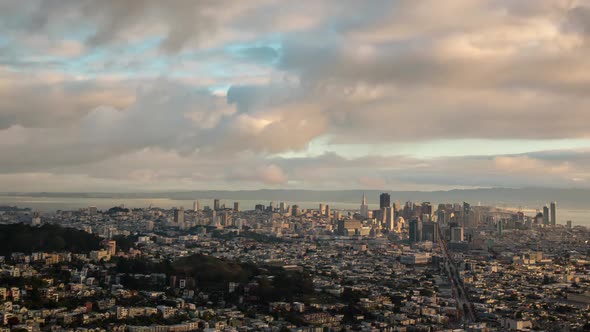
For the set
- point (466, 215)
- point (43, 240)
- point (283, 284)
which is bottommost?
point (283, 284)

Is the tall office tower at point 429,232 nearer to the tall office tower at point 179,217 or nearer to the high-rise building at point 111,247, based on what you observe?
the tall office tower at point 179,217

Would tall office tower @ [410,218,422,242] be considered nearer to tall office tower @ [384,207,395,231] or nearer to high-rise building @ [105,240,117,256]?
tall office tower @ [384,207,395,231]

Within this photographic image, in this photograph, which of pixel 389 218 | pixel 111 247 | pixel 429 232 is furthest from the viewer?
pixel 389 218

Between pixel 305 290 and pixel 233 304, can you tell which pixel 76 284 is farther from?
pixel 305 290

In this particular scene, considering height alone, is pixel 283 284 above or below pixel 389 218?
below

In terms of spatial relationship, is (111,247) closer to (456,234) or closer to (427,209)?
(456,234)

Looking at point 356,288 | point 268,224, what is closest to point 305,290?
point 356,288

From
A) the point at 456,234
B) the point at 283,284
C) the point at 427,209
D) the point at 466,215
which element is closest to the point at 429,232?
the point at 456,234
